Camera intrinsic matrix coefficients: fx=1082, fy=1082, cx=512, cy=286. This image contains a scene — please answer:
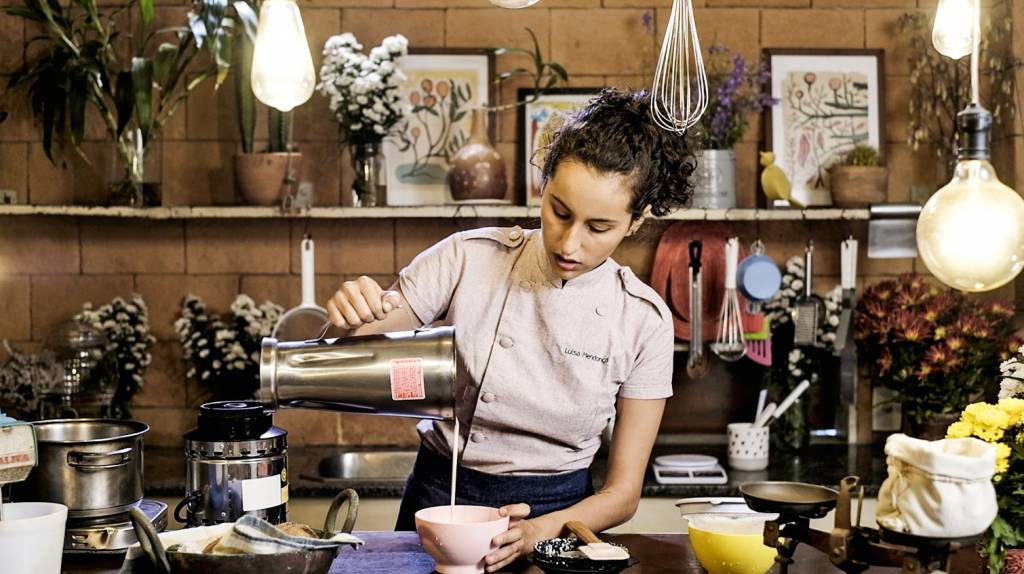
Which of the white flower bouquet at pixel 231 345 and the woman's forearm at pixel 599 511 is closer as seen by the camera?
the woman's forearm at pixel 599 511

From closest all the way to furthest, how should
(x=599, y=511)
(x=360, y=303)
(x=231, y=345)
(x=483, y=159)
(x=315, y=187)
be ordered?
(x=360, y=303) < (x=599, y=511) < (x=483, y=159) < (x=231, y=345) < (x=315, y=187)

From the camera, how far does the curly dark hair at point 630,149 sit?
1.70 metres

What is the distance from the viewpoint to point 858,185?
10.2ft

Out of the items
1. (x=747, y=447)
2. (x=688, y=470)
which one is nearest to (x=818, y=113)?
(x=747, y=447)

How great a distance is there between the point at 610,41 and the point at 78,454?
7.02 feet

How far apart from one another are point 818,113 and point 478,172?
105 cm

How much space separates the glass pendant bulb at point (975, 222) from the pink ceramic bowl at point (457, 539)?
677mm

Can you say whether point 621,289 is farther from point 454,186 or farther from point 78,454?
point 454,186

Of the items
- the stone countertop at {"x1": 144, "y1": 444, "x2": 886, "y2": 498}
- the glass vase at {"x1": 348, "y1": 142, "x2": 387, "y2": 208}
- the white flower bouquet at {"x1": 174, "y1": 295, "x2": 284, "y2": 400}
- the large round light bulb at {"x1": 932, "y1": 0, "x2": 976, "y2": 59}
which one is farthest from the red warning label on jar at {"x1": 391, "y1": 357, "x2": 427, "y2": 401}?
the white flower bouquet at {"x1": 174, "y1": 295, "x2": 284, "y2": 400}

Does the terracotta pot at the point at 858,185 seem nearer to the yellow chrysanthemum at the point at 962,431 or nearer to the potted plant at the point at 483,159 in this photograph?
the potted plant at the point at 483,159

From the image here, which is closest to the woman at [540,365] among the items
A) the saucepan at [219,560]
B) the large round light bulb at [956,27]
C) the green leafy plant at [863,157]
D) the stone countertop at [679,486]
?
the large round light bulb at [956,27]

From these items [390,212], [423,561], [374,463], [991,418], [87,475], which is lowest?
[374,463]

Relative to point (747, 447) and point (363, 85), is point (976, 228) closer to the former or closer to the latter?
point (747, 447)

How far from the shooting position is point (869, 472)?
2916mm
